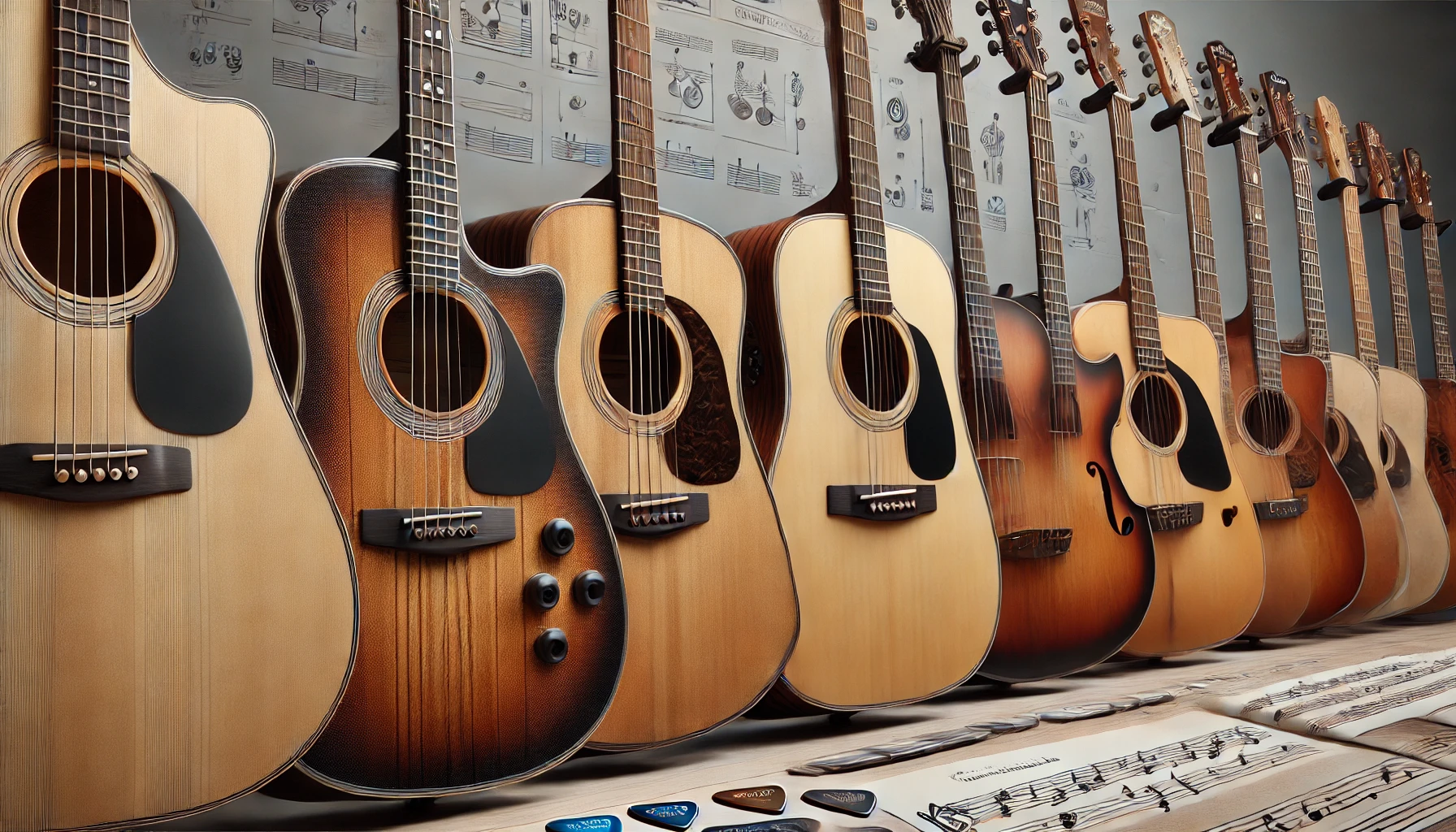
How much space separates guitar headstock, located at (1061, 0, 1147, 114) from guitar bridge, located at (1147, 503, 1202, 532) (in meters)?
0.92

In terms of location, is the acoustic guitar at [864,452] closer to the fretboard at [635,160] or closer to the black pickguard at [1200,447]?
the fretboard at [635,160]

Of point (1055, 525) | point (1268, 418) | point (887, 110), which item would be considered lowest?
point (1055, 525)

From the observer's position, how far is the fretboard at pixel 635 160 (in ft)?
A: 4.59

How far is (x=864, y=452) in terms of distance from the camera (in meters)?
1.58

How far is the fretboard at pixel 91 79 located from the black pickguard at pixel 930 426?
3.75 feet

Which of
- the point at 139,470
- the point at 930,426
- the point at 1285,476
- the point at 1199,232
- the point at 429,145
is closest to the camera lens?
the point at 139,470

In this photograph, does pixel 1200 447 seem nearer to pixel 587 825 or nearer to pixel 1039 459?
pixel 1039 459

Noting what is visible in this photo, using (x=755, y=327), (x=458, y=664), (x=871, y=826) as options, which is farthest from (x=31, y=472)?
(x=755, y=327)

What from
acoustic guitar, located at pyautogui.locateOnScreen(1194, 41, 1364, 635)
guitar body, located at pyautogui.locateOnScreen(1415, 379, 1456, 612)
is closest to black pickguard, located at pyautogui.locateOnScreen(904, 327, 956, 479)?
acoustic guitar, located at pyautogui.locateOnScreen(1194, 41, 1364, 635)

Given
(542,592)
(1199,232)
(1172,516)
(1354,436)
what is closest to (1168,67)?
(1199,232)

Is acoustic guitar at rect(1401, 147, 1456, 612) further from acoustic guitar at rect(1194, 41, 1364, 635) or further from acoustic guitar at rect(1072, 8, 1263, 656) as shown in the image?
acoustic guitar at rect(1072, 8, 1263, 656)

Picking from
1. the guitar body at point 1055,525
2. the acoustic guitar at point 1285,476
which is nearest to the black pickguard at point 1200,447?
Answer: the acoustic guitar at point 1285,476

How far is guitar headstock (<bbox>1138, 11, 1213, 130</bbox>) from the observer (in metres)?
2.39

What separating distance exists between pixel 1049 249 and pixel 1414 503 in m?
1.33
